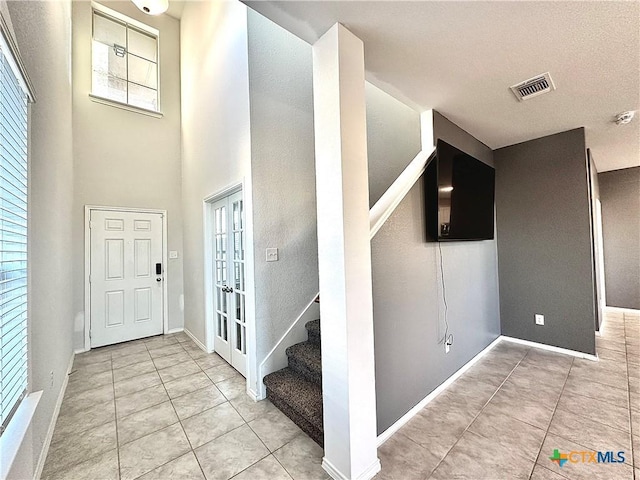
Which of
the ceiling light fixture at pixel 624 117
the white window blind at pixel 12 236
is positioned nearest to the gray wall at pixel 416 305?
the ceiling light fixture at pixel 624 117

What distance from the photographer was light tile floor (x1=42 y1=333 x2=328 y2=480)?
1590mm

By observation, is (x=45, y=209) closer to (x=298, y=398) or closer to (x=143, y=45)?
(x=298, y=398)

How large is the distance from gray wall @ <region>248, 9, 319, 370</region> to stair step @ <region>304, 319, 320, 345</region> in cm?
16

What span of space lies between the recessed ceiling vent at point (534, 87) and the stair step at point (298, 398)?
9.17 feet

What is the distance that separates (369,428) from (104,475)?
62.9 inches

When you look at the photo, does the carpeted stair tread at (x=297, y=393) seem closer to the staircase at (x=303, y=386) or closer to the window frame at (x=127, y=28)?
the staircase at (x=303, y=386)

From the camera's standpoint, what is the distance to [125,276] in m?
3.90

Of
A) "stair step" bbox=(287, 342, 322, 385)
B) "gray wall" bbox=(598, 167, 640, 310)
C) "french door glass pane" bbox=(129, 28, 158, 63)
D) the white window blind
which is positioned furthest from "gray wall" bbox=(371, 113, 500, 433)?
A: "french door glass pane" bbox=(129, 28, 158, 63)

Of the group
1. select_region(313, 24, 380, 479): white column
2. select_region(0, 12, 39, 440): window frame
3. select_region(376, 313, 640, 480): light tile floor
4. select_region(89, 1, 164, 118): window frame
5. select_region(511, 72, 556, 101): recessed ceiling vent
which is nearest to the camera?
select_region(0, 12, 39, 440): window frame

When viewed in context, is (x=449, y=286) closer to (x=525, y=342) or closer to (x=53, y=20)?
(x=525, y=342)

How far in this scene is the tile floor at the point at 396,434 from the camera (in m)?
1.56

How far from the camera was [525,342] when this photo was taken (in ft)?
10.8

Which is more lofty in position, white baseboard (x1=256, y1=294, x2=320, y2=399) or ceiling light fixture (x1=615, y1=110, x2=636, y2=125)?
ceiling light fixture (x1=615, y1=110, x2=636, y2=125)

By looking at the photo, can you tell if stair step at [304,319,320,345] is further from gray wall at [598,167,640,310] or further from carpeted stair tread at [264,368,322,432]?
gray wall at [598,167,640,310]
